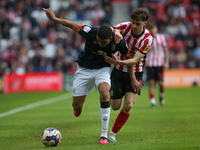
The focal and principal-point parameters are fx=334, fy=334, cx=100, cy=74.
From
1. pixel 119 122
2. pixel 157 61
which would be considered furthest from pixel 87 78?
pixel 157 61

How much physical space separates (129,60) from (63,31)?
61.2ft

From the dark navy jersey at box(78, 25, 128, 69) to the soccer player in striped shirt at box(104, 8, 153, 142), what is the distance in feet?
0.60

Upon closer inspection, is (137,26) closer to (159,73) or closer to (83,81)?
(83,81)

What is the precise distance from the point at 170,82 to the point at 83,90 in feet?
47.0

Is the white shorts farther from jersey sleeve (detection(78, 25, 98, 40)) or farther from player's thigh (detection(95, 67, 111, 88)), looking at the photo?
jersey sleeve (detection(78, 25, 98, 40))

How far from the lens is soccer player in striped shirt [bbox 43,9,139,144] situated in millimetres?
5564

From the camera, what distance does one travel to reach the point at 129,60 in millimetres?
5500

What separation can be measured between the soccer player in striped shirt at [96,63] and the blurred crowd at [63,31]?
13979 mm

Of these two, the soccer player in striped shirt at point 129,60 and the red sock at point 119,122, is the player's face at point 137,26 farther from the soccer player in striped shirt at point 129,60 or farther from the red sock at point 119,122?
the red sock at point 119,122

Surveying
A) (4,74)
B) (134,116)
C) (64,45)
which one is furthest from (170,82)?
(134,116)

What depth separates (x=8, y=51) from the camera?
22391 millimetres

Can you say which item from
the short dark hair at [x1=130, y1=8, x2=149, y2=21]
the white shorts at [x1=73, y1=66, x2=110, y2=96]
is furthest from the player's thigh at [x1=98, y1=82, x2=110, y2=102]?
the short dark hair at [x1=130, y1=8, x2=149, y2=21]

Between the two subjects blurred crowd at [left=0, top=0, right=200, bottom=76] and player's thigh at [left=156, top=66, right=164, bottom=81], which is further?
blurred crowd at [left=0, top=0, right=200, bottom=76]

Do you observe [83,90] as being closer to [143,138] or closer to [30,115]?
[143,138]
